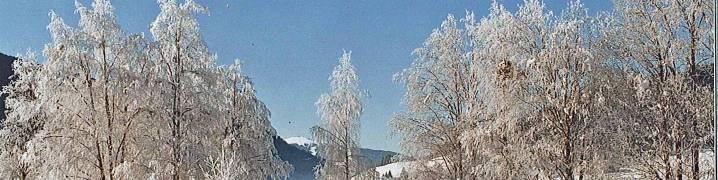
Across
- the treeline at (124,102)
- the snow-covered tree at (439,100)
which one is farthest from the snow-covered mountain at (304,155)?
the treeline at (124,102)

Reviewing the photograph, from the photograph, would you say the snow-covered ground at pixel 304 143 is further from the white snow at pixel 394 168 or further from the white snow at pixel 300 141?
the white snow at pixel 394 168

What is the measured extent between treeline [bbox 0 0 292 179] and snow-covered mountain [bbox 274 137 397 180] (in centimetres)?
85

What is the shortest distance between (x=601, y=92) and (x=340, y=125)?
1.84 metres

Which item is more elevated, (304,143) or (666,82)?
(666,82)

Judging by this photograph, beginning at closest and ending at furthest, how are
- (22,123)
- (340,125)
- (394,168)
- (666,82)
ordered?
(666,82) → (22,123) → (394,168) → (340,125)

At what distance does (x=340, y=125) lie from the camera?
457cm

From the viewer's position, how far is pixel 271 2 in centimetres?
376

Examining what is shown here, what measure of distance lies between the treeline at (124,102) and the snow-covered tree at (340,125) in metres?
0.80

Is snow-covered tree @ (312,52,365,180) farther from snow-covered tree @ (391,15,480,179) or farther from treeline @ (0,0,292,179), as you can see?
treeline @ (0,0,292,179)

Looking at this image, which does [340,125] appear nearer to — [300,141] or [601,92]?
[300,141]

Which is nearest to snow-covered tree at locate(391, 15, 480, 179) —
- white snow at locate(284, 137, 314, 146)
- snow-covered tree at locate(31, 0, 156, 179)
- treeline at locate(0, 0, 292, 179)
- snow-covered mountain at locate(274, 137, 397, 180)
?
snow-covered mountain at locate(274, 137, 397, 180)

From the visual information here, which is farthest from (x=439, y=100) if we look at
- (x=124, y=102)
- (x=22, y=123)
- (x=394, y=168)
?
(x=22, y=123)

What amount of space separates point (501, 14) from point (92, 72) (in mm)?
1939

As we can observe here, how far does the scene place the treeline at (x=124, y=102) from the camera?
316cm
